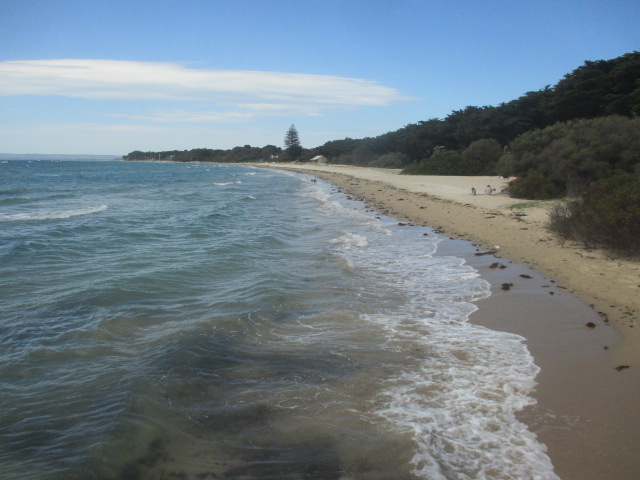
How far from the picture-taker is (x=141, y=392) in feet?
15.6

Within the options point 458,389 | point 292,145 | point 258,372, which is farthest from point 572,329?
point 292,145

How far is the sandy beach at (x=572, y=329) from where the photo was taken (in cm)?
370

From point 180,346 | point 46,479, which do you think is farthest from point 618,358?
point 46,479

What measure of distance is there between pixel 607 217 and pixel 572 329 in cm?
476

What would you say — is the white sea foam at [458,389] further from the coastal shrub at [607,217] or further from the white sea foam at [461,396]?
the coastal shrub at [607,217]

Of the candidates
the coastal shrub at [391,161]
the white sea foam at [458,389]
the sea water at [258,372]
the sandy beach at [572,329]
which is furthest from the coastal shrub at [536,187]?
the coastal shrub at [391,161]

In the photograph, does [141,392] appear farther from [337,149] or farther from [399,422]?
[337,149]

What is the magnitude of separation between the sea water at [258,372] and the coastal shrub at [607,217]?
3.11m

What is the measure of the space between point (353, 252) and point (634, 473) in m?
8.83

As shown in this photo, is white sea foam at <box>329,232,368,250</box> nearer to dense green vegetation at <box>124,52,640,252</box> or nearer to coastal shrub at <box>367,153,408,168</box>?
dense green vegetation at <box>124,52,640,252</box>

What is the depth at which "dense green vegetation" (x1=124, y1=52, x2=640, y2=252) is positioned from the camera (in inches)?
406

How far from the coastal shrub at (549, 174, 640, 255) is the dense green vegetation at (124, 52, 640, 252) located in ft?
0.07

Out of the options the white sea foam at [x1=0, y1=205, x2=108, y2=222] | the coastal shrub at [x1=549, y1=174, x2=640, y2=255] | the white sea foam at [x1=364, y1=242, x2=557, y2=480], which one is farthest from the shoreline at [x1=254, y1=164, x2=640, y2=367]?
the white sea foam at [x1=0, y1=205, x2=108, y2=222]

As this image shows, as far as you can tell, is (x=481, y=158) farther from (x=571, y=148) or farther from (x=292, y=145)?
(x=292, y=145)
